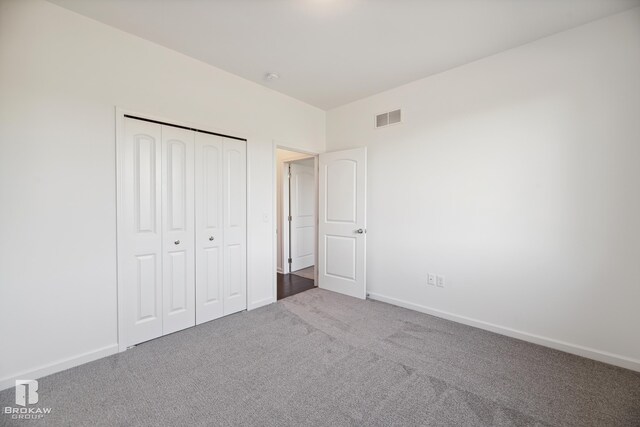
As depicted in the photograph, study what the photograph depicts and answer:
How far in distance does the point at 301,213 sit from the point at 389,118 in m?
2.51

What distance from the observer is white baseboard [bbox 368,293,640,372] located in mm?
2107

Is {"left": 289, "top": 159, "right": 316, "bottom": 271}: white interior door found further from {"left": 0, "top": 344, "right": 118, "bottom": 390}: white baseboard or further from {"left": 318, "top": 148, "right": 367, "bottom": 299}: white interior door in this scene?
{"left": 0, "top": 344, "right": 118, "bottom": 390}: white baseboard

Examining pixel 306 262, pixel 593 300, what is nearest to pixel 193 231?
pixel 306 262

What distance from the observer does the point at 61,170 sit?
6.63 ft

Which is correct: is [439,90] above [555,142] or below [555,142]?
above

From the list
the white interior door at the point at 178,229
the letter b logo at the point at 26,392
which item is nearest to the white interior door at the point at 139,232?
the white interior door at the point at 178,229

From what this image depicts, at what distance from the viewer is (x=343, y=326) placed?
2.81 metres

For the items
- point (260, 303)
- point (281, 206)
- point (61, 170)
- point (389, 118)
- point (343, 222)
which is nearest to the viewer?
point (61, 170)

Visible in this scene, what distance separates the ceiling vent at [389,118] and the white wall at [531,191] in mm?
84

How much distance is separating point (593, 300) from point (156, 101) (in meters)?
4.17

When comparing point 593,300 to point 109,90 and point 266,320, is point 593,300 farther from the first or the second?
point 109,90

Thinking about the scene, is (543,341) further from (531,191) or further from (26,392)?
(26,392)

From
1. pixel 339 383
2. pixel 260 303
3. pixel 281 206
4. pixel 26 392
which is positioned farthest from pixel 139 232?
pixel 281 206

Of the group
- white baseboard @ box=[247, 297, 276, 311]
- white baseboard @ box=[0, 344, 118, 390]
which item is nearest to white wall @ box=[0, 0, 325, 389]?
white baseboard @ box=[0, 344, 118, 390]
